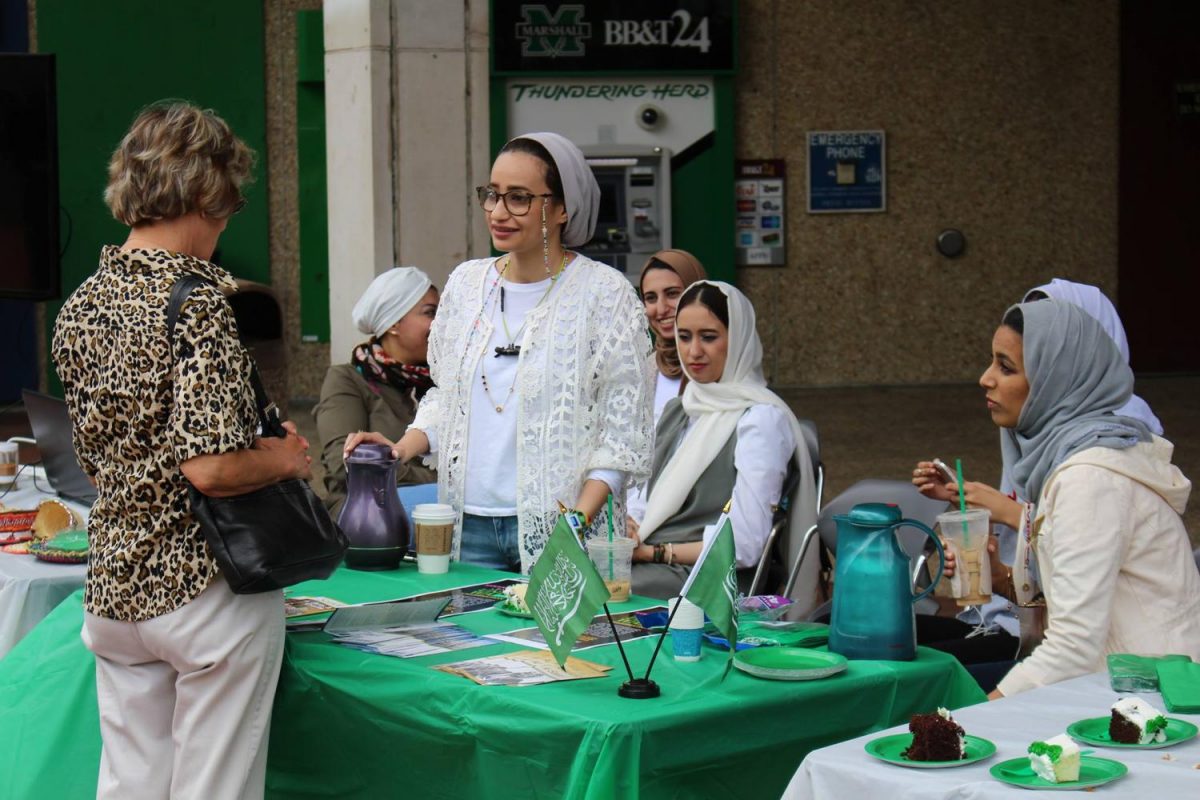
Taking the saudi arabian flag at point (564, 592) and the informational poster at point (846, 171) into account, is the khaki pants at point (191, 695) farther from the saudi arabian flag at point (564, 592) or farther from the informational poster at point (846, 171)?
the informational poster at point (846, 171)

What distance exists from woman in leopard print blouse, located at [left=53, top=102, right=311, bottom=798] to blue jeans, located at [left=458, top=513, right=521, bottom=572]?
0.88 metres

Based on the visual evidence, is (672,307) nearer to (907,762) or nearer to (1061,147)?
(907,762)

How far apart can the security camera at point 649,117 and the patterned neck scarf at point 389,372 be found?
202 inches

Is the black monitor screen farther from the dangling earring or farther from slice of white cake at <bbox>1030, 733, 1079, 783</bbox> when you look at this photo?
slice of white cake at <bbox>1030, 733, 1079, 783</bbox>

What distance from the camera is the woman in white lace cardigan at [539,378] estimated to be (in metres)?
3.40

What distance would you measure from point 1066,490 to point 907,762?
0.95m

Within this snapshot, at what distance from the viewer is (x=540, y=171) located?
3.39 m

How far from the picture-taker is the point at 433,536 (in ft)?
11.1

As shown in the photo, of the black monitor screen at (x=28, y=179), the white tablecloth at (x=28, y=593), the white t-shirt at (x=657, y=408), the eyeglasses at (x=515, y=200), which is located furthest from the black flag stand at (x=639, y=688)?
the black monitor screen at (x=28, y=179)

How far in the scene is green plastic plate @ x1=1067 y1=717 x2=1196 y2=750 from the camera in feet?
6.98

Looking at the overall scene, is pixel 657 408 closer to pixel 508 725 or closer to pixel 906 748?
pixel 508 725

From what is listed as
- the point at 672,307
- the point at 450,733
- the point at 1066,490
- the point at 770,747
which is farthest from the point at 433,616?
the point at 672,307

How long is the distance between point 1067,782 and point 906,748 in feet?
0.73

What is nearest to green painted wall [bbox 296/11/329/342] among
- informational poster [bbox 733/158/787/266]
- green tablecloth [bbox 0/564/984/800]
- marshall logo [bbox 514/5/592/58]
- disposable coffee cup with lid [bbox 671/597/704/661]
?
marshall logo [bbox 514/5/592/58]
